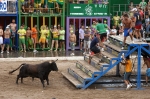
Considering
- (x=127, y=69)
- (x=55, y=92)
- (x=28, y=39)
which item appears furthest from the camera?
(x=28, y=39)

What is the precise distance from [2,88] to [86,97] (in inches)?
150

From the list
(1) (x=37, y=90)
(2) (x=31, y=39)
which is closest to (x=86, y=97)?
(1) (x=37, y=90)

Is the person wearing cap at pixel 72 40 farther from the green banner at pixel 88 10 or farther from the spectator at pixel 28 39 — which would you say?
the spectator at pixel 28 39

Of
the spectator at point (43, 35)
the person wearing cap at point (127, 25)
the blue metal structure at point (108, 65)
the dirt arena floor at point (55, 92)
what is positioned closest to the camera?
the dirt arena floor at point (55, 92)

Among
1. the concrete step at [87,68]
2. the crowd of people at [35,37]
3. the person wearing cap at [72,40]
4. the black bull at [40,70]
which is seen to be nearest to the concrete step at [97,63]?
the concrete step at [87,68]

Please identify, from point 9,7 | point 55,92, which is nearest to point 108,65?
point 55,92

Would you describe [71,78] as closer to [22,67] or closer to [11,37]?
[22,67]

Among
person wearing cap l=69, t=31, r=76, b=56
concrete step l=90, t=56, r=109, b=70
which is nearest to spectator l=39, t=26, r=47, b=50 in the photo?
person wearing cap l=69, t=31, r=76, b=56

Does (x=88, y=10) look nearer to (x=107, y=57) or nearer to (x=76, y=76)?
(x=76, y=76)

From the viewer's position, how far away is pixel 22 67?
2352cm

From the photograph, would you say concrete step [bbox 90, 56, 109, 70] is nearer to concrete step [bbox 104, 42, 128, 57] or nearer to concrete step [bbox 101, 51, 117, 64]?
concrete step [bbox 101, 51, 117, 64]

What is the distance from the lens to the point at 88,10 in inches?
1430

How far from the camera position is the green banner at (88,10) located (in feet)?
119

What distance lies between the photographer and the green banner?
3612 cm
